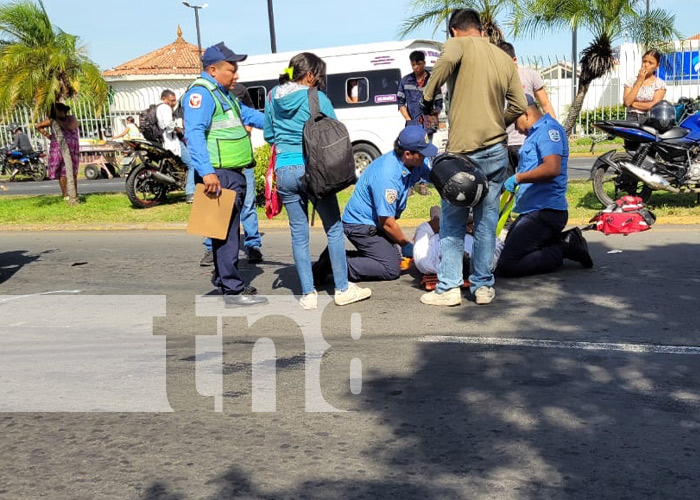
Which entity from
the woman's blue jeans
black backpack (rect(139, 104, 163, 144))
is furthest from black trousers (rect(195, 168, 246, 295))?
black backpack (rect(139, 104, 163, 144))

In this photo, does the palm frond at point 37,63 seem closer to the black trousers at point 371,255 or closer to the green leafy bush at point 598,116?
the black trousers at point 371,255

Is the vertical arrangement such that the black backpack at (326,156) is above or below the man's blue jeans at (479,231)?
above

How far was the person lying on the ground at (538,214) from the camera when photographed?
673 cm

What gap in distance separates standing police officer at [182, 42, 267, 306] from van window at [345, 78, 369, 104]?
1050cm

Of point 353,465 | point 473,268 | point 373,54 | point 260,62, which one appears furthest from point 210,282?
point 260,62

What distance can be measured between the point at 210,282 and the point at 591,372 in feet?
13.2

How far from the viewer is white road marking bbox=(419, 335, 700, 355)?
4.75 metres

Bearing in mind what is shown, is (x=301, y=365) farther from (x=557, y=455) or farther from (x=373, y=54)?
(x=373, y=54)

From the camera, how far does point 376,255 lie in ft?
22.7

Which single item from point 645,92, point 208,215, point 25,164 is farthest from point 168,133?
point 25,164

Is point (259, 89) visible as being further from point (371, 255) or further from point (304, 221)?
point (304, 221)

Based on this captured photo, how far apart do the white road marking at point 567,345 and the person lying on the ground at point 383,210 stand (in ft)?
5.34

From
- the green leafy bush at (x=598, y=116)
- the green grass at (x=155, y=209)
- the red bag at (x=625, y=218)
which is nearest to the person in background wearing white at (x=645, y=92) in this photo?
the green grass at (x=155, y=209)

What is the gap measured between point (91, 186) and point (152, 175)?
8581mm
